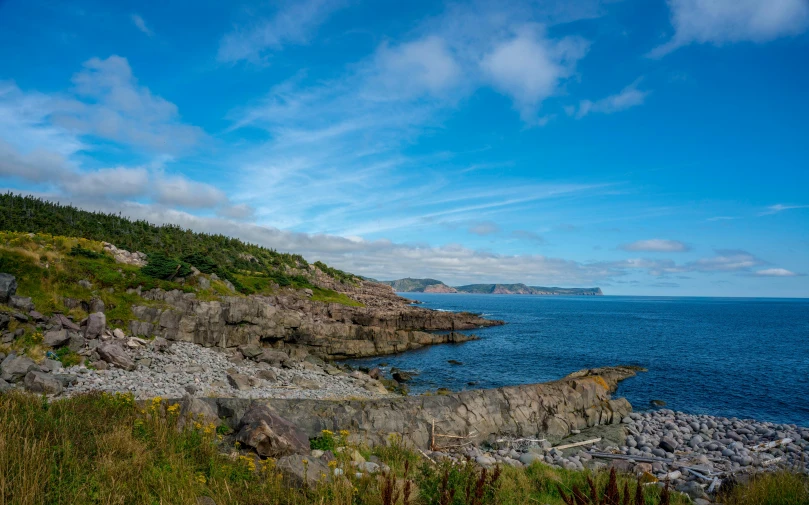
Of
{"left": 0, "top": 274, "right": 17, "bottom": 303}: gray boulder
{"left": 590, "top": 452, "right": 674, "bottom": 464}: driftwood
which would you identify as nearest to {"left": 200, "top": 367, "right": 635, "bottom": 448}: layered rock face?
{"left": 590, "top": 452, "right": 674, "bottom": 464}: driftwood

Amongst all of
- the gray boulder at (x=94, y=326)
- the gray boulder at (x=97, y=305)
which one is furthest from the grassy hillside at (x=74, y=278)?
the gray boulder at (x=94, y=326)

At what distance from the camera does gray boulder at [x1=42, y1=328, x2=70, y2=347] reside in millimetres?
19000

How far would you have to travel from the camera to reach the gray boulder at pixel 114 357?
19672mm

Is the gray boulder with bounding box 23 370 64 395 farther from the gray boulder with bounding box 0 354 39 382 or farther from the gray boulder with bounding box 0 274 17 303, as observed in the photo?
the gray boulder with bounding box 0 274 17 303

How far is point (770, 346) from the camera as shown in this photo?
2159 inches

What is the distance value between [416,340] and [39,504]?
161 feet

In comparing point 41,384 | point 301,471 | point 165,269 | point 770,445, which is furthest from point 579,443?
point 165,269

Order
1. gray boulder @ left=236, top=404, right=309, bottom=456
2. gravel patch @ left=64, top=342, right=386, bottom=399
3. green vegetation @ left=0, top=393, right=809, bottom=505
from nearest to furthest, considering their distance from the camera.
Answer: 1. green vegetation @ left=0, top=393, right=809, bottom=505
2. gray boulder @ left=236, top=404, right=309, bottom=456
3. gravel patch @ left=64, top=342, right=386, bottom=399

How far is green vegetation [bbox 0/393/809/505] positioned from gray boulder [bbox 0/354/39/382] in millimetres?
7340

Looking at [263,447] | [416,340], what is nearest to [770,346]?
[416,340]

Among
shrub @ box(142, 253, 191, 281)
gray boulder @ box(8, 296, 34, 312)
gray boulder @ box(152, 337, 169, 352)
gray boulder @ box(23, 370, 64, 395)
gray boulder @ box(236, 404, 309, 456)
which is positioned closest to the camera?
gray boulder @ box(236, 404, 309, 456)

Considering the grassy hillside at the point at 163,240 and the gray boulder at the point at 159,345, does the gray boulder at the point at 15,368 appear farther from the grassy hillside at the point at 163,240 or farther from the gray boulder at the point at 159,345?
the grassy hillside at the point at 163,240

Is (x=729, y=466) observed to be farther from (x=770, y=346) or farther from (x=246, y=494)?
(x=770, y=346)

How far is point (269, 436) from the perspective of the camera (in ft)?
30.0
